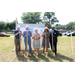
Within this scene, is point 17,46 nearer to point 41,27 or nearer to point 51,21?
point 41,27

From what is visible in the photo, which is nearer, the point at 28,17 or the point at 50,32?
the point at 50,32

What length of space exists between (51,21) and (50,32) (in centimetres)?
3278

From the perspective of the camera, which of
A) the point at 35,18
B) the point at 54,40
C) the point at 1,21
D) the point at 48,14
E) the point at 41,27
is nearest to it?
the point at 54,40

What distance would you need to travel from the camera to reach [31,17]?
38.6 meters

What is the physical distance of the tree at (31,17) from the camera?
124ft

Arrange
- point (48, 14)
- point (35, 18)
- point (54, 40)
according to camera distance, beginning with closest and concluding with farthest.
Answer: point (54, 40)
point (48, 14)
point (35, 18)

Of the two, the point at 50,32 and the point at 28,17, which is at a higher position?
the point at 28,17

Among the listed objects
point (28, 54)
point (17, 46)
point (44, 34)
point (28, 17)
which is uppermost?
point (28, 17)

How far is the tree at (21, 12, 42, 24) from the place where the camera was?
3781 centimetres

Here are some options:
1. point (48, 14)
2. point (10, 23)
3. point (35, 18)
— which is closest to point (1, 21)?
point (10, 23)

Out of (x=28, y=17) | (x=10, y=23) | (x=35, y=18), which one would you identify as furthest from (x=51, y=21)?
(x=10, y=23)

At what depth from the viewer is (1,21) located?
143ft

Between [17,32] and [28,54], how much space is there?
1.63m

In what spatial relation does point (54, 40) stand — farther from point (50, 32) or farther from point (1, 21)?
point (1, 21)
